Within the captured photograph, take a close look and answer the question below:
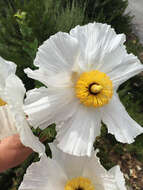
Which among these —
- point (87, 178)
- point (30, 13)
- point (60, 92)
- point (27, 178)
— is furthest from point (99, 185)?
point (30, 13)

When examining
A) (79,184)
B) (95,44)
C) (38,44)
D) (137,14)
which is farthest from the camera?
(137,14)

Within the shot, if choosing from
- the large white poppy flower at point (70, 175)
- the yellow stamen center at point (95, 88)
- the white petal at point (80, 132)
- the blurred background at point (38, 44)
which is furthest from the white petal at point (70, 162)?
the blurred background at point (38, 44)

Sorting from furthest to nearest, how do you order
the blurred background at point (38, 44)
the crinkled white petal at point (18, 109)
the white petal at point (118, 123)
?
the blurred background at point (38, 44)
the white petal at point (118, 123)
the crinkled white petal at point (18, 109)

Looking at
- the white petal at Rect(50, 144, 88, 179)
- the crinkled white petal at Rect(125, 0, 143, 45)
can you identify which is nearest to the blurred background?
the white petal at Rect(50, 144, 88, 179)

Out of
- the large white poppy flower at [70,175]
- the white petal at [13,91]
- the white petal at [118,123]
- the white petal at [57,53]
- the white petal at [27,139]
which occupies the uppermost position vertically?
the white petal at [57,53]

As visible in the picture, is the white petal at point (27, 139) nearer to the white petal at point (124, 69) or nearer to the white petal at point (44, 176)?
the white petal at point (44, 176)

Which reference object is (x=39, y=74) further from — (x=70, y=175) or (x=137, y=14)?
(x=137, y=14)

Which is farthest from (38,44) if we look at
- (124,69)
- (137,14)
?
(137,14)
